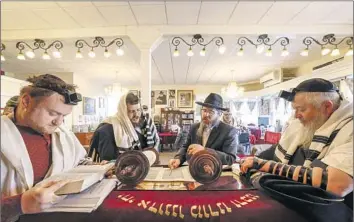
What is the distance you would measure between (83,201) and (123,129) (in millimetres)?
1092

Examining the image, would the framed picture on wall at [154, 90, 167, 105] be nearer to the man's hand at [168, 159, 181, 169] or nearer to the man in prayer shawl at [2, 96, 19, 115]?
the man's hand at [168, 159, 181, 169]

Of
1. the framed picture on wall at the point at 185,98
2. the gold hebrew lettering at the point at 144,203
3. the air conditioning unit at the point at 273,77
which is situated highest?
the air conditioning unit at the point at 273,77

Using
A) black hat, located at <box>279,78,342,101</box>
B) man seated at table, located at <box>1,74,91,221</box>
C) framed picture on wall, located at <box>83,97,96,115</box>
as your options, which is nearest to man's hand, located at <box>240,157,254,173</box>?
black hat, located at <box>279,78,342,101</box>

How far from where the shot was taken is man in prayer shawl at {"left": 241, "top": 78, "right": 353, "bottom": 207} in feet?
2.31

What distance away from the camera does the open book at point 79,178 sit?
73cm

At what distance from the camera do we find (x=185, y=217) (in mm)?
704

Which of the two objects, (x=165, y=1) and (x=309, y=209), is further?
(x=165, y=1)

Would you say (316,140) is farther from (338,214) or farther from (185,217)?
(185,217)

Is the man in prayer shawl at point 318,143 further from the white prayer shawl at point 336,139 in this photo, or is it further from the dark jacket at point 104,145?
the dark jacket at point 104,145

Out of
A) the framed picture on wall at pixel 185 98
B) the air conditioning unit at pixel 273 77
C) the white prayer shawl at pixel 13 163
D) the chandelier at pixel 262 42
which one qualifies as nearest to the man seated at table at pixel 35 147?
the white prayer shawl at pixel 13 163

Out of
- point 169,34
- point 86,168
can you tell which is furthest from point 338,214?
point 169,34

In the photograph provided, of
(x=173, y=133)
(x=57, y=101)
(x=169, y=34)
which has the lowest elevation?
(x=173, y=133)

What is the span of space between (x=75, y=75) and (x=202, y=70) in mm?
3588

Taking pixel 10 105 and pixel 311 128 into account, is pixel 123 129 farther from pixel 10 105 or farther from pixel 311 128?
pixel 311 128
